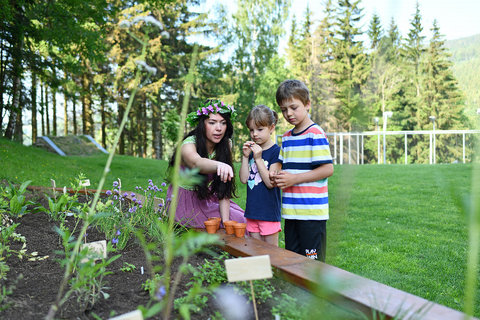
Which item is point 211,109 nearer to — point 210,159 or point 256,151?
point 210,159

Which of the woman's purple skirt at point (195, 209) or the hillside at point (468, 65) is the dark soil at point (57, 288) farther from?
the hillside at point (468, 65)

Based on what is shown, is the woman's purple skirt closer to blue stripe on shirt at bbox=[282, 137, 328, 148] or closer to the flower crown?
the flower crown

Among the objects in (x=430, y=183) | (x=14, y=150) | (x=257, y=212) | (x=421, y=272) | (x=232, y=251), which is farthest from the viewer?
(x=14, y=150)

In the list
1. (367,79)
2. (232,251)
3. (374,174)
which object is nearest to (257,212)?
(232,251)

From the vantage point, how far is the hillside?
29 cm

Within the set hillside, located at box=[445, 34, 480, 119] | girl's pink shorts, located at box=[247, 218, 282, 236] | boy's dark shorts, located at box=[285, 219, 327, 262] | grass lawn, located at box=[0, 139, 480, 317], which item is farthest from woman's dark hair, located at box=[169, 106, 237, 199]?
hillside, located at box=[445, 34, 480, 119]

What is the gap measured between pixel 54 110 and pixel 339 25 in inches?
974

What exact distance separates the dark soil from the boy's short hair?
3.62 ft

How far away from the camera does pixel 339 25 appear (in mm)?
481

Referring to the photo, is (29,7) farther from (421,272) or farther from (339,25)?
(339,25)

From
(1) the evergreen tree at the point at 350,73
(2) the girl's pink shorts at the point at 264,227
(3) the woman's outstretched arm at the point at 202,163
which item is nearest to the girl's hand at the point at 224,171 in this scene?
(3) the woman's outstretched arm at the point at 202,163

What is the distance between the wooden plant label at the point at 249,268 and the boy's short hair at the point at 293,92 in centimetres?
146

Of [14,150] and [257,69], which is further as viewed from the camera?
[257,69]

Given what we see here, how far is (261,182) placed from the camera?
262 centimetres
